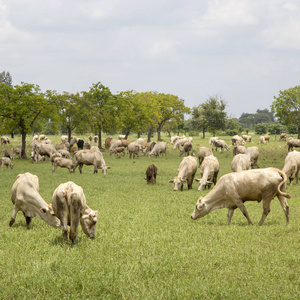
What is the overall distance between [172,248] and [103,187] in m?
11.9

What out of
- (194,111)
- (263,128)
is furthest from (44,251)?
Answer: (263,128)

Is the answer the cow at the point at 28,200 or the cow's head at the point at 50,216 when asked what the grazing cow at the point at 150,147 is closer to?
the cow at the point at 28,200

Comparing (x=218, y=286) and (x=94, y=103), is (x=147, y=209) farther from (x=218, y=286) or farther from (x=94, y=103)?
(x=94, y=103)

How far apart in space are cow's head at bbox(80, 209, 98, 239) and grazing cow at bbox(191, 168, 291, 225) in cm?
393

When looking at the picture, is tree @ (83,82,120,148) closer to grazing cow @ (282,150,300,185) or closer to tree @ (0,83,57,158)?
tree @ (0,83,57,158)

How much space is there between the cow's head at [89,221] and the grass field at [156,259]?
23 cm

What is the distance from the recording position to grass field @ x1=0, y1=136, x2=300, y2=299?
584cm

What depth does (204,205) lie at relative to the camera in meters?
11.4

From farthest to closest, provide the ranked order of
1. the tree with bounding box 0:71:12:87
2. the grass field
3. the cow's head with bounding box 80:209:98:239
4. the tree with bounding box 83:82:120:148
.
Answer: the tree with bounding box 0:71:12:87
the tree with bounding box 83:82:120:148
the cow's head with bounding box 80:209:98:239
the grass field

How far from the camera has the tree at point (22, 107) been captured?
3850 centimetres

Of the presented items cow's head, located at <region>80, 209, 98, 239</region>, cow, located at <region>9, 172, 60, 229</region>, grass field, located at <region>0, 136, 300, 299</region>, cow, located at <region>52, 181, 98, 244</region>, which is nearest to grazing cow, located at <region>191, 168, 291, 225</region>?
grass field, located at <region>0, 136, 300, 299</region>

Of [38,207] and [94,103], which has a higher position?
[94,103]

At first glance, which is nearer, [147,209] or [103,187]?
[147,209]

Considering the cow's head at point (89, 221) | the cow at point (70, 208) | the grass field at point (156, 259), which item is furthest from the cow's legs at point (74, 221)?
the cow's head at point (89, 221)
